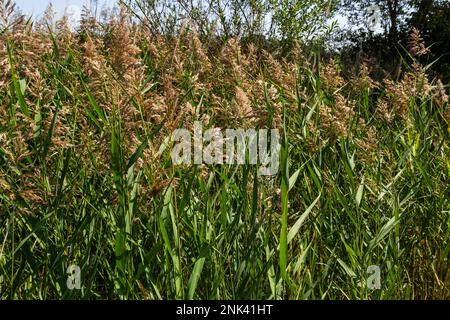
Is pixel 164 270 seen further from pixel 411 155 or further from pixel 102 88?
pixel 411 155

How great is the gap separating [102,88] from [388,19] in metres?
8.32

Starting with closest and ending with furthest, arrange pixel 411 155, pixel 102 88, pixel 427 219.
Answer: pixel 102 88, pixel 427 219, pixel 411 155

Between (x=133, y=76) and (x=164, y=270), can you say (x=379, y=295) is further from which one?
(x=133, y=76)

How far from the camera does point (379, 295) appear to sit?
1.94m

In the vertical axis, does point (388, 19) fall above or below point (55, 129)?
above
